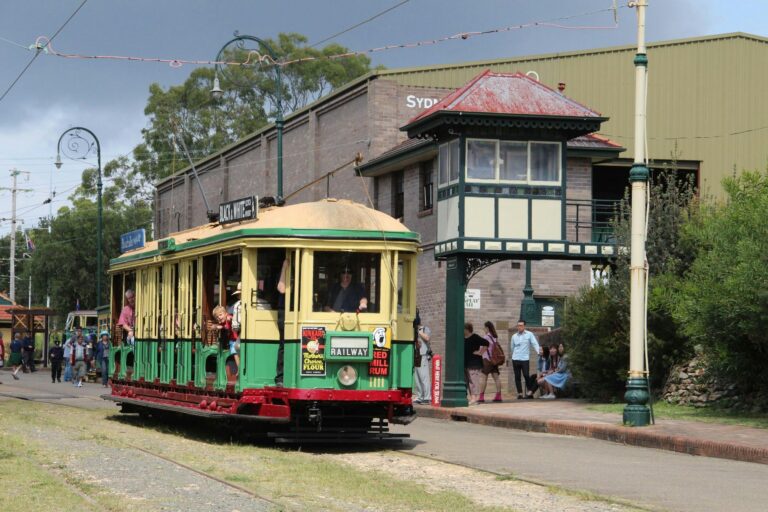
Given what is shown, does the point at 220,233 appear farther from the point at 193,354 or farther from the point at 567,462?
the point at 567,462

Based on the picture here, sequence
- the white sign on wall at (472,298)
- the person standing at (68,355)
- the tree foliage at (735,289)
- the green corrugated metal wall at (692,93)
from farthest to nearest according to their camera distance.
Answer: the green corrugated metal wall at (692,93) < the person standing at (68,355) < the white sign on wall at (472,298) < the tree foliage at (735,289)

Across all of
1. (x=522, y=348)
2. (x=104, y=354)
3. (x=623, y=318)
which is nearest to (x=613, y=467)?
(x=623, y=318)

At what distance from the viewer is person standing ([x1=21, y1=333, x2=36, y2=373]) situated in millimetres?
46469

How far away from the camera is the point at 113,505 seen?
10000 millimetres

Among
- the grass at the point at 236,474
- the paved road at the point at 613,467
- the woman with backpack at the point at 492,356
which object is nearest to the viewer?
the grass at the point at 236,474

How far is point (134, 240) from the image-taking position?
2141 cm

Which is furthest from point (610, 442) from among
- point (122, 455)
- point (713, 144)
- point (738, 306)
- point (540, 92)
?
point (713, 144)

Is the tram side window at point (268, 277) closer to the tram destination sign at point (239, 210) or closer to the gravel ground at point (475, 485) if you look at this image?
the tram destination sign at point (239, 210)

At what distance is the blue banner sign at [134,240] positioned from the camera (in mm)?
21031

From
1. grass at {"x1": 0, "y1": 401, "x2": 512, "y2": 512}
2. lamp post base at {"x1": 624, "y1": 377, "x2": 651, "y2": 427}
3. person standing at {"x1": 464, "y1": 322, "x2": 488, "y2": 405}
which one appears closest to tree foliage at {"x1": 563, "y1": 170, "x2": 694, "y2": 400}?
person standing at {"x1": 464, "y1": 322, "x2": 488, "y2": 405}

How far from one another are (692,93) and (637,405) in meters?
24.9

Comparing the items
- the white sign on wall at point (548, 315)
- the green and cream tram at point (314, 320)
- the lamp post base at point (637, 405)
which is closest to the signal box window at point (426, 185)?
the white sign on wall at point (548, 315)

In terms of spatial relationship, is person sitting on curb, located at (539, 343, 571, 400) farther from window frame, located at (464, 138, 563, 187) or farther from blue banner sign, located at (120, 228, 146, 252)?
blue banner sign, located at (120, 228, 146, 252)

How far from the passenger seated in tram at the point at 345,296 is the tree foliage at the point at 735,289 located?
5.77 m
